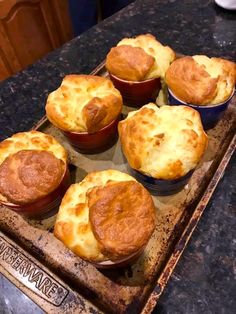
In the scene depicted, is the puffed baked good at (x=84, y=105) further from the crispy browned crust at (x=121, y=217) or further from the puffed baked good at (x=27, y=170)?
the crispy browned crust at (x=121, y=217)

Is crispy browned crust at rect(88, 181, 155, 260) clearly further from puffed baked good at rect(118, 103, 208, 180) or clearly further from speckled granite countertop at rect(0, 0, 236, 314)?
speckled granite countertop at rect(0, 0, 236, 314)

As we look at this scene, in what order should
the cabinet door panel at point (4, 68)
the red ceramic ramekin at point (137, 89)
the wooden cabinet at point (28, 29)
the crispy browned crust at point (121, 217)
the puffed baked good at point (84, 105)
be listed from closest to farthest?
the crispy browned crust at point (121, 217), the puffed baked good at point (84, 105), the red ceramic ramekin at point (137, 89), the wooden cabinet at point (28, 29), the cabinet door panel at point (4, 68)

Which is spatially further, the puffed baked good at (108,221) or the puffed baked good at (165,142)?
the puffed baked good at (165,142)

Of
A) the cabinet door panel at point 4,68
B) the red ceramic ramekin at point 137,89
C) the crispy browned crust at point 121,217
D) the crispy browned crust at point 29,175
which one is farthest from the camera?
the cabinet door panel at point 4,68

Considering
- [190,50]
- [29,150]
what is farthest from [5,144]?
[190,50]

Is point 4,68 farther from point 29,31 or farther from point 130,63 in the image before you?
point 130,63

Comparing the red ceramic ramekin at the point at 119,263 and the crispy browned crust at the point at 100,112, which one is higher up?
the crispy browned crust at the point at 100,112

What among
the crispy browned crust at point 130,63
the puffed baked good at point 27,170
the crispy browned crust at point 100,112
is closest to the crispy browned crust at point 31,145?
the puffed baked good at point 27,170
